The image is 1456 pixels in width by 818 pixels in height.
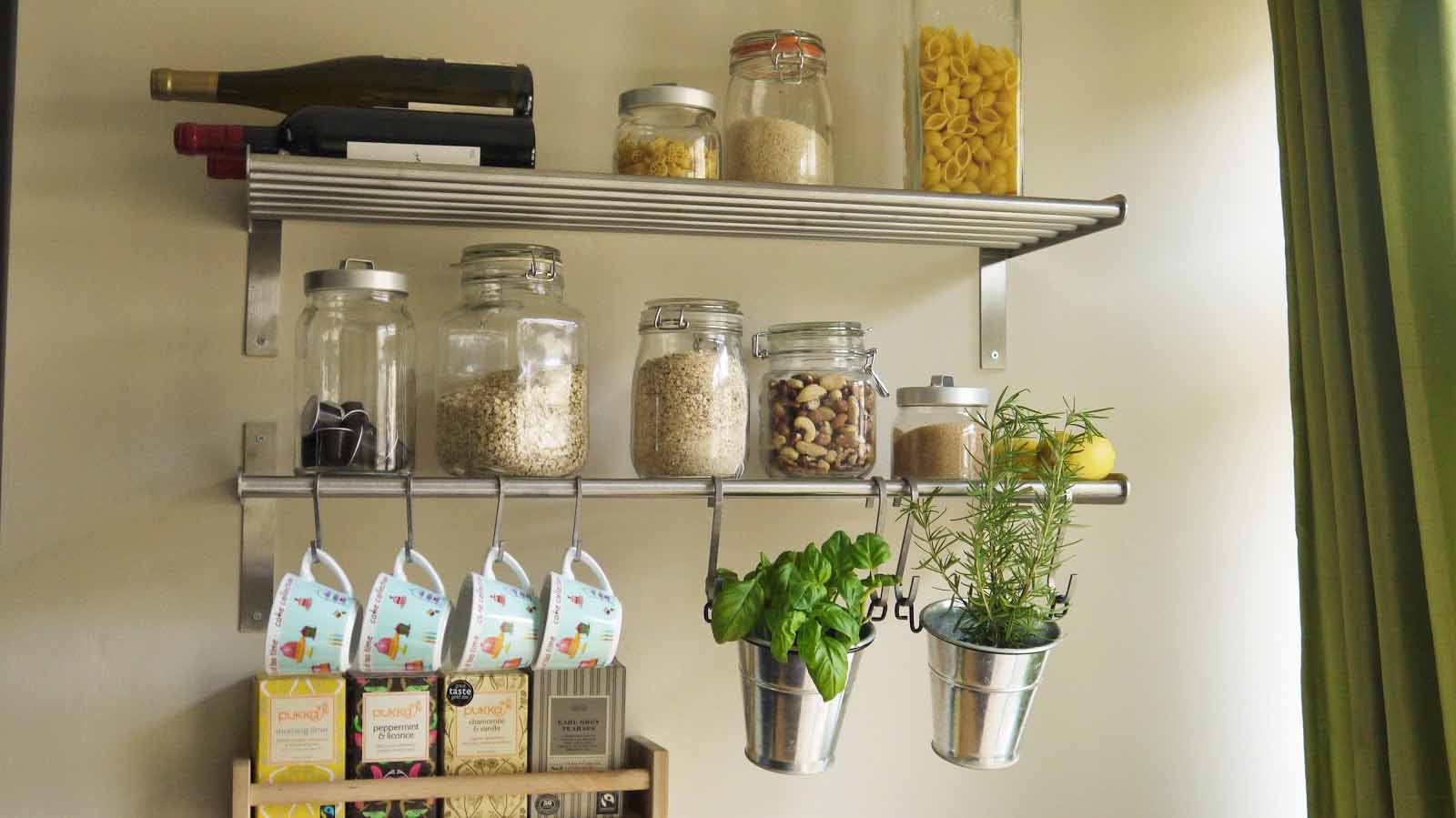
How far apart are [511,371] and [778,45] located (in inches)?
16.3

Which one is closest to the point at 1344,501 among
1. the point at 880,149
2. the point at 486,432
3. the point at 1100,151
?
the point at 1100,151

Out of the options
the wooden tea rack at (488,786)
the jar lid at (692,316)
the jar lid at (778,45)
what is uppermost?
the jar lid at (778,45)

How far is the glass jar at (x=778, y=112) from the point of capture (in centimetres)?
114

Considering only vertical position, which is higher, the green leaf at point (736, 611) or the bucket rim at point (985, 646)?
the green leaf at point (736, 611)

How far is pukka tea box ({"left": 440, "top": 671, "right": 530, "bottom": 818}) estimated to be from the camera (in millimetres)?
1133

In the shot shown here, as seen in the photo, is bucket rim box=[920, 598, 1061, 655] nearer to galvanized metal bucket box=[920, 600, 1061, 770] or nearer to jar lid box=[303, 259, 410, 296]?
galvanized metal bucket box=[920, 600, 1061, 770]

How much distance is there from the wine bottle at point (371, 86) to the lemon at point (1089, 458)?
0.58m

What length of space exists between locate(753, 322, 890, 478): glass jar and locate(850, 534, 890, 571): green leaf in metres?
0.09

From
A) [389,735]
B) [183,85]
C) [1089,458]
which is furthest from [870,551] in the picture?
[183,85]

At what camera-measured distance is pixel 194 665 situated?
1.16m

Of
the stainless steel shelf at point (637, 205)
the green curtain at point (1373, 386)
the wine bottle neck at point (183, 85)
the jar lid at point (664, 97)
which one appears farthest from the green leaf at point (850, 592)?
the wine bottle neck at point (183, 85)

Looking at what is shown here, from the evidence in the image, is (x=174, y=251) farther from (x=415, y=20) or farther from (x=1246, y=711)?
(x=1246, y=711)

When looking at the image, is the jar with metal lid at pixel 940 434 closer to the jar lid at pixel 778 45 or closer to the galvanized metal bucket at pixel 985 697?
the galvanized metal bucket at pixel 985 697

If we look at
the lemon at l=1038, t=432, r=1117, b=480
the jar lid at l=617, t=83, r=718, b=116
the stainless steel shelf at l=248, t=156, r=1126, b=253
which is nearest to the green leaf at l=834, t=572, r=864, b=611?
the lemon at l=1038, t=432, r=1117, b=480
